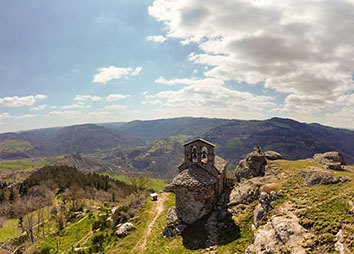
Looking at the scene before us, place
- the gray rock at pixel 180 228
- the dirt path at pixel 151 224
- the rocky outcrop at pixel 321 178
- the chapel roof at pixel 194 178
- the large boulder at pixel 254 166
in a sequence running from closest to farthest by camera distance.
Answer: the rocky outcrop at pixel 321 178 → the dirt path at pixel 151 224 → the gray rock at pixel 180 228 → the chapel roof at pixel 194 178 → the large boulder at pixel 254 166

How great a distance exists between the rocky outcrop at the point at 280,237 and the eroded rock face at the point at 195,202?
11637 mm

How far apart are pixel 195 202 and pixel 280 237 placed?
15.7 meters

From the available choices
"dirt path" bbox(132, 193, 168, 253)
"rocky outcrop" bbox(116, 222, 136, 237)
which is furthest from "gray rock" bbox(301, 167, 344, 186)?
"rocky outcrop" bbox(116, 222, 136, 237)

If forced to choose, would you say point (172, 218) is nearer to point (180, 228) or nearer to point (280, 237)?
point (180, 228)

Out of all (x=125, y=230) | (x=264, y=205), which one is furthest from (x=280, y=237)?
(x=125, y=230)

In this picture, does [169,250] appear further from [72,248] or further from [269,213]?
[72,248]

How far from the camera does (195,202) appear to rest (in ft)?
105

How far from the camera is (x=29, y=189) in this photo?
102562 mm

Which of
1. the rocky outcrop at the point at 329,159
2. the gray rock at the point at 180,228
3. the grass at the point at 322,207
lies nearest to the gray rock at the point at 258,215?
the grass at the point at 322,207

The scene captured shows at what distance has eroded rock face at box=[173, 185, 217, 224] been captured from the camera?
31812 mm

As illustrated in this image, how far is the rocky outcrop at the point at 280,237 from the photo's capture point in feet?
56.0

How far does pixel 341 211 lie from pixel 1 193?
133935 mm

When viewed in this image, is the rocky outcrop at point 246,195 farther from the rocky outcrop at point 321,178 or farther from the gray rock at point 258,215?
the rocky outcrop at point 321,178

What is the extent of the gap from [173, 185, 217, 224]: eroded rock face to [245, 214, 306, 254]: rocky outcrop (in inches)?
458
